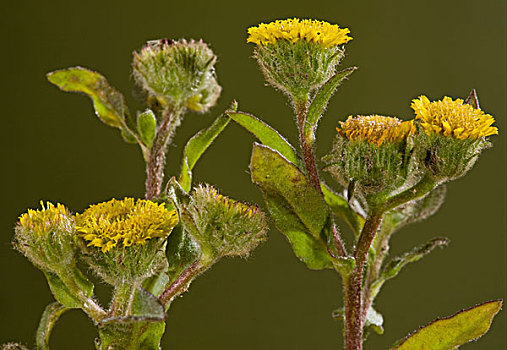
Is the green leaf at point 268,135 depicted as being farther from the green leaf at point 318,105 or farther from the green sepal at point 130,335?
the green sepal at point 130,335

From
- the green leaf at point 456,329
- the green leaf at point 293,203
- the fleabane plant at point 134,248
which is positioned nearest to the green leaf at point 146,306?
the fleabane plant at point 134,248

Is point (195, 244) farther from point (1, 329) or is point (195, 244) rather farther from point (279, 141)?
point (1, 329)

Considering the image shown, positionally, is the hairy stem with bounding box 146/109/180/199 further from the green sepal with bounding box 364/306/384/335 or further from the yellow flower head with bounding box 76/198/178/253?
the green sepal with bounding box 364/306/384/335

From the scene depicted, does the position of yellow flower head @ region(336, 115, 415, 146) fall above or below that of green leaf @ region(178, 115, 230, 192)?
below

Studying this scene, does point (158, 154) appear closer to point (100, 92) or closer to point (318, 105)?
point (100, 92)

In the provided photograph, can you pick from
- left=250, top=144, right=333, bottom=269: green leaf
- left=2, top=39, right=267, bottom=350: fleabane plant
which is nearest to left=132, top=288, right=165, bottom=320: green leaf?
left=2, top=39, right=267, bottom=350: fleabane plant

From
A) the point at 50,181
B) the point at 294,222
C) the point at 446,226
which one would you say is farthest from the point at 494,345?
the point at 294,222
